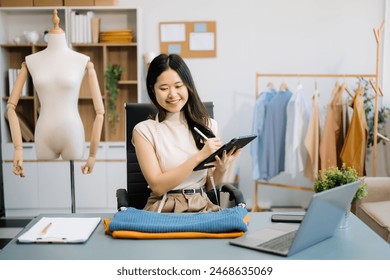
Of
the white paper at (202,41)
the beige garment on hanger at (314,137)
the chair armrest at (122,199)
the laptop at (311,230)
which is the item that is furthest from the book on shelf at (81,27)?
the laptop at (311,230)

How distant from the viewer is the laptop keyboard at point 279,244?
138cm

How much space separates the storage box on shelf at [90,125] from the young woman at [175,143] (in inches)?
102

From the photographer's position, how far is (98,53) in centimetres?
487

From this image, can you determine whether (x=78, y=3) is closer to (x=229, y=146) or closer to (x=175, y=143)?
(x=175, y=143)

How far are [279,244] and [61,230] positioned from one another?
68 centimetres

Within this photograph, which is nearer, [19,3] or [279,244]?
[279,244]

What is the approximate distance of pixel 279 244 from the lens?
Result: 1425 mm

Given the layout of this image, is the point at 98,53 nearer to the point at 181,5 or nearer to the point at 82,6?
the point at 82,6

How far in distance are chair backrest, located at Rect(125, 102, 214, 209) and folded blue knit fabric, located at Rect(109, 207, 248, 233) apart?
955 millimetres

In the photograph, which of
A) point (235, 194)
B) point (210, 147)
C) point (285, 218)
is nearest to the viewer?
point (285, 218)

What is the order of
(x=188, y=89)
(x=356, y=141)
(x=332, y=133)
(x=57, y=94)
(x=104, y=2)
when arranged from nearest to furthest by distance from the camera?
(x=188, y=89) → (x=57, y=94) → (x=356, y=141) → (x=332, y=133) → (x=104, y=2)

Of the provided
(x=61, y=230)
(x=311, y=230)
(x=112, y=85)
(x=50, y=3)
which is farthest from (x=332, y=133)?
(x=61, y=230)

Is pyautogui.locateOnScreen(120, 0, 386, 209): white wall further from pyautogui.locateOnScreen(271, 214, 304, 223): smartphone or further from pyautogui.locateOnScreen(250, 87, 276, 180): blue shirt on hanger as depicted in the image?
pyautogui.locateOnScreen(271, 214, 304, 223): smartphone

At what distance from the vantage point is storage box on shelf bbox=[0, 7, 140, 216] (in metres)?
4.70
